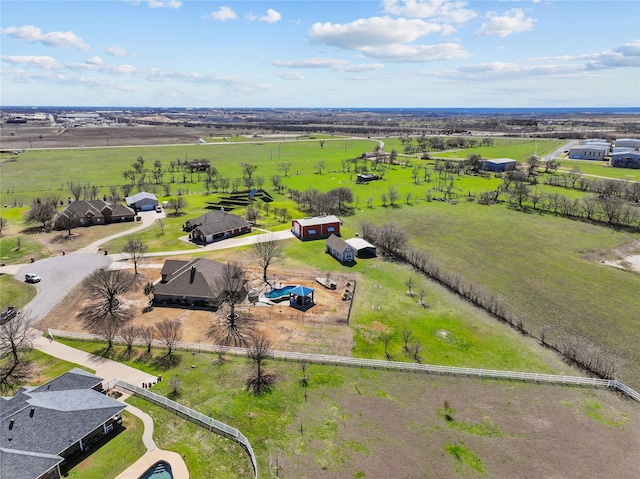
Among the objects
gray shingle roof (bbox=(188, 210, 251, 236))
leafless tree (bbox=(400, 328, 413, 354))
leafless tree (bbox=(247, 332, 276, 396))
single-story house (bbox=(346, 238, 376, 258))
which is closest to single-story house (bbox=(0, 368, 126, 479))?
leafless tree (bbox=(247, 332, 276, 396))

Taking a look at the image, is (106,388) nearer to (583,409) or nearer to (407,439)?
(407,439)

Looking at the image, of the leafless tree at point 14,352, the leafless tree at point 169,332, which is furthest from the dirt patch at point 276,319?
the leafless tree at point 14,352

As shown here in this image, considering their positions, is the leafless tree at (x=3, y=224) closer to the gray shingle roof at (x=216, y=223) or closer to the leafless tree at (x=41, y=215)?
the leafless tree at (x=41, y=215)

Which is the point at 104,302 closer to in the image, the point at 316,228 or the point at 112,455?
the point at 112,455

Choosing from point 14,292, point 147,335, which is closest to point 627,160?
point 147,335

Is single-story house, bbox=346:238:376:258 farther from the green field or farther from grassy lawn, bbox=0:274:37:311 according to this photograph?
grassy lawn, bbox=0:274:37:311
